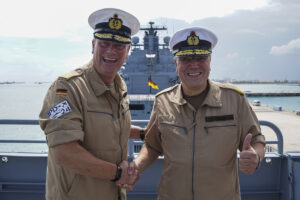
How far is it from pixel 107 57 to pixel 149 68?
1769cm

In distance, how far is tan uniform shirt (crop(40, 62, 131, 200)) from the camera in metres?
1.54

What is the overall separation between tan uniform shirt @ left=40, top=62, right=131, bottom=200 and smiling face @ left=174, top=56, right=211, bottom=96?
593mm

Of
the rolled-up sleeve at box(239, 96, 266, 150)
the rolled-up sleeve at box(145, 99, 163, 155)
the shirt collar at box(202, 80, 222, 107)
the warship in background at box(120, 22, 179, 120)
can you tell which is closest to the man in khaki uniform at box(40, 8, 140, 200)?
the rolled-up sleeve at box(145, 99, 163, 155)

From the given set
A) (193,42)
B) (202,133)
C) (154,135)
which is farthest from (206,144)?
(193,42)

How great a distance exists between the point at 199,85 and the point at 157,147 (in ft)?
2.28

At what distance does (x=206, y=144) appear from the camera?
5.94 feet

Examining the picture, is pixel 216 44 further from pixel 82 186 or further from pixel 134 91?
pixel 134 91

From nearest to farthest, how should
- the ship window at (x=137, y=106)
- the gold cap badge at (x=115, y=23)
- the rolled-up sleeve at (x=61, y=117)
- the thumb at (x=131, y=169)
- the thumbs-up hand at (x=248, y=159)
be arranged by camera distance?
the rolled-up sleeve at (x=61, y=117) < the thumbs-up hand at (x=248, y=159) < the thumb at (x=131, y=169) < the gold cap badge at (x=115, y=23) < the ship window at (x=137, y=106)

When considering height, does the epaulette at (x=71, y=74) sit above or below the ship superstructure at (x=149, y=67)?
below

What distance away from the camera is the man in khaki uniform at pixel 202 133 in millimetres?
1803

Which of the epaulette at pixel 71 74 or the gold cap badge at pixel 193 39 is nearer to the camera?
the epaulette at pixel 71 74

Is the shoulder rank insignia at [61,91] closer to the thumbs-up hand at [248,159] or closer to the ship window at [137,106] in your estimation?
the thumbs-up hand at [248,159]

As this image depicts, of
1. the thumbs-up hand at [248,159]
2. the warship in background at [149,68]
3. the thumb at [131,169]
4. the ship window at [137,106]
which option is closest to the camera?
the thumbs-up hand at [248,159]

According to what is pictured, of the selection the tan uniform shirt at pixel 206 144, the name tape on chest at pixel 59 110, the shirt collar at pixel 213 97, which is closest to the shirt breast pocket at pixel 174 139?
the tan uniform shirt at pixel 206 144
